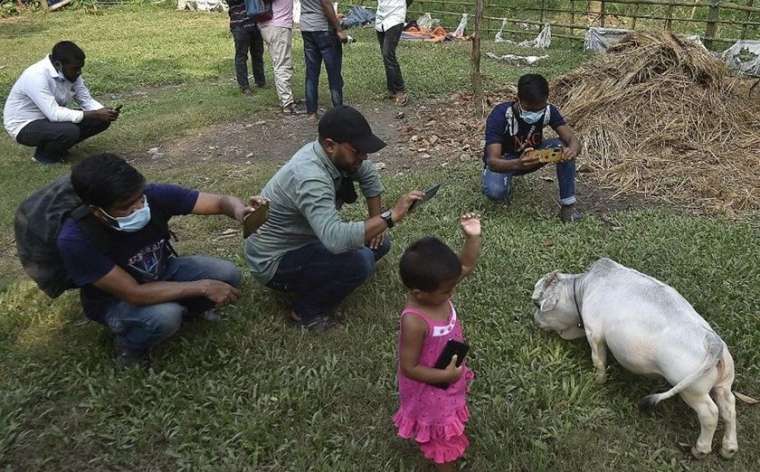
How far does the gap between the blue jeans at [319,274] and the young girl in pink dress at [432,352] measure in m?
1.04

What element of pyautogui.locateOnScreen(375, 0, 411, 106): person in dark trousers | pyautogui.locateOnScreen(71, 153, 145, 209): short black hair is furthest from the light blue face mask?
pyautogui.locateOnScreen(375, 0, 411, 106): person in dark trousers

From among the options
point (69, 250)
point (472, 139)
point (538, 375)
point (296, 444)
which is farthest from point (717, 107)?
point (69, 250)

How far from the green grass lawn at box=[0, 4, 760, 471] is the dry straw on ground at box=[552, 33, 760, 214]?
2.57 feet

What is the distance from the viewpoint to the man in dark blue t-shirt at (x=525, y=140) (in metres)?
4.46

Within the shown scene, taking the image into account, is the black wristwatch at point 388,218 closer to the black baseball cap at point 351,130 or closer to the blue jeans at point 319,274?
the black baseball cap at point 351,130

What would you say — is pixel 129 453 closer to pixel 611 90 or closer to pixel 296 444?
pixel 296 444

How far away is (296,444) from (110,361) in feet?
3.97

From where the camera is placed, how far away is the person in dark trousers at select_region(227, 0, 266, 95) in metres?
8.66

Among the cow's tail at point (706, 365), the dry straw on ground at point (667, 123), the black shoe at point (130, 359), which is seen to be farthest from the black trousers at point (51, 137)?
the cow's tail at point (706, 365)

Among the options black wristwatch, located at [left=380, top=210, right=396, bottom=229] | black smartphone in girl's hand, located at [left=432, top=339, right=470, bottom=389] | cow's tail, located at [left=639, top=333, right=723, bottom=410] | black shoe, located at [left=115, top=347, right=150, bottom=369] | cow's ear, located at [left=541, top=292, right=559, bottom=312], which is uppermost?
black wristwatch, located at [left=380, top=210, right=396, bottom=229]

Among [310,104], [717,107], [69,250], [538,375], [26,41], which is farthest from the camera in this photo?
[26,41]

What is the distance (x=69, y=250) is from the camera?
2.65 metres

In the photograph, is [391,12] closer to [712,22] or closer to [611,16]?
[712,22]

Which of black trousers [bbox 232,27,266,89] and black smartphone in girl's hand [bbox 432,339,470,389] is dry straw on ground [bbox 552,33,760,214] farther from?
black trousers [bbox 232,27,266,89]
